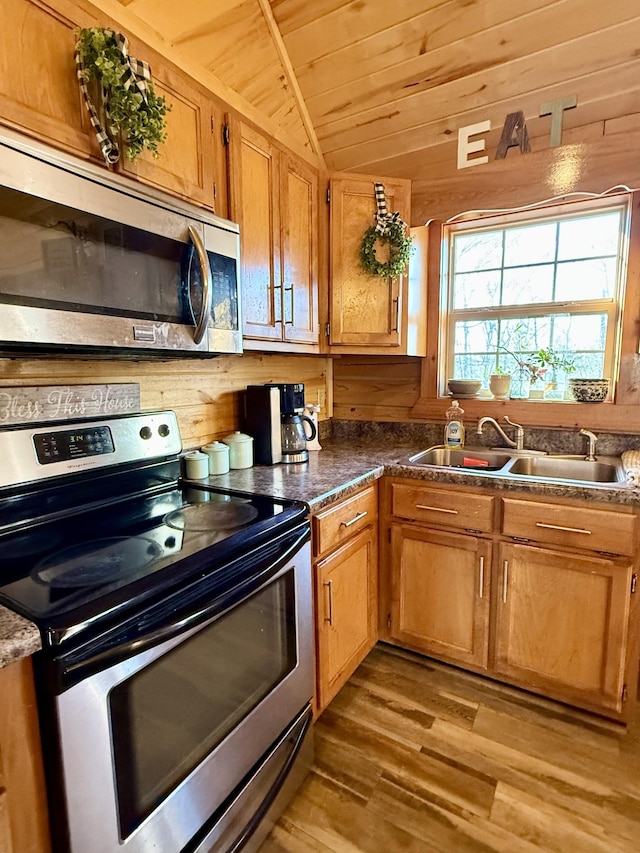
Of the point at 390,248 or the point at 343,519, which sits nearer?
the point at 343,519

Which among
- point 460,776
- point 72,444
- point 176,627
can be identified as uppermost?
point 72,444

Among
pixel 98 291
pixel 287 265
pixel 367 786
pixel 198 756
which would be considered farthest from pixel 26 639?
pixel 287 265

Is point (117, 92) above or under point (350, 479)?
above

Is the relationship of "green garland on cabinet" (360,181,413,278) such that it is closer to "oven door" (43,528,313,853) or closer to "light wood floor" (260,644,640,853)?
"oven door" (43,528,313,853)

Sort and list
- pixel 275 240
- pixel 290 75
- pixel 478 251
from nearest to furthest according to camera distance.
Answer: pixel 275 240 → pixel 290 75 → pixel 478 251

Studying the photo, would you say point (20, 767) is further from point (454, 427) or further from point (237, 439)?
point (454, 427)

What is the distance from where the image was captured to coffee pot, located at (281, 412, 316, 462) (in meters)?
1.98

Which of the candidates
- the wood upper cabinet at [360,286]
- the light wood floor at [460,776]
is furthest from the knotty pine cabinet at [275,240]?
the light wood floor at [460,776]

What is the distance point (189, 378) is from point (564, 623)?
173 centimetres

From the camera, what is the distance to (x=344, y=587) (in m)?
1.70

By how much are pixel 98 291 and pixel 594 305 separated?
2174 millimetres

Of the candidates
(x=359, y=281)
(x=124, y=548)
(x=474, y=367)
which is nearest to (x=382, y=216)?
(x=359, y=281)

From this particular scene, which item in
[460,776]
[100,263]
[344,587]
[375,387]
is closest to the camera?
[100,263]

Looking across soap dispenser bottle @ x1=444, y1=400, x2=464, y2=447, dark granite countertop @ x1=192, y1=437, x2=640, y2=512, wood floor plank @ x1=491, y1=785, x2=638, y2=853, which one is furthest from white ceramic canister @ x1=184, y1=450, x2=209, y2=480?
wood floor plank @ x1=491, y1=785, x2=638, y2=853
